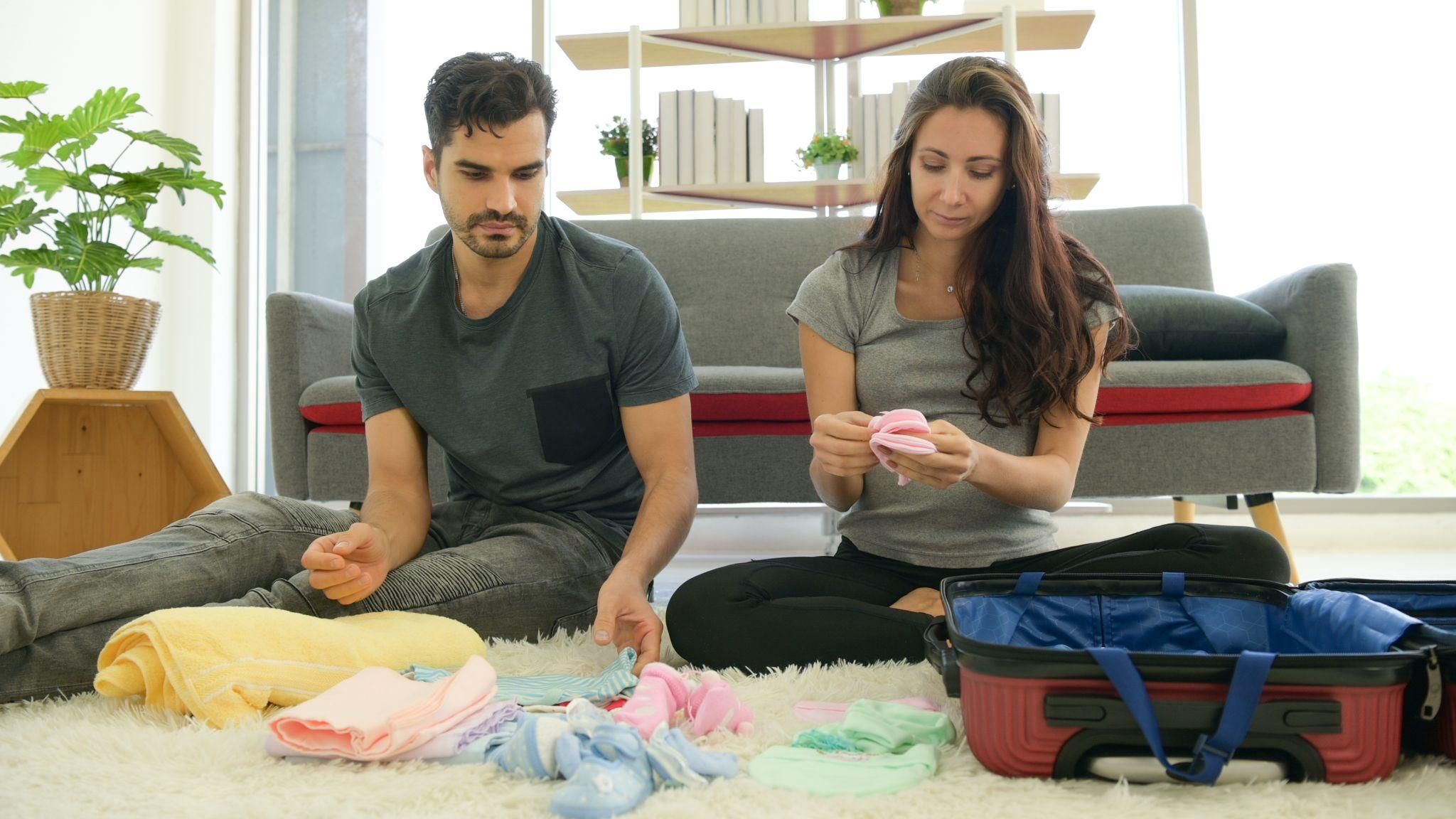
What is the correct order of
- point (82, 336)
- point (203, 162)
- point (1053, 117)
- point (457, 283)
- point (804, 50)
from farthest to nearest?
point (203, 162) → point (804, 50) → point (1053, 117) → point (82, 336) → point (457, 283)

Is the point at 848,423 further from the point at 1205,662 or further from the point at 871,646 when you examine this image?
the point at 1205,662

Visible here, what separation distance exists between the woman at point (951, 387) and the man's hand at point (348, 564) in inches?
15.2

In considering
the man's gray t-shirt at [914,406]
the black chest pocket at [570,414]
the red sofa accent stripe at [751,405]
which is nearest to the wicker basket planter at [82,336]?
the red sofa accent stripe at [751,405]

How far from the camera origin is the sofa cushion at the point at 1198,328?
235 centimetres

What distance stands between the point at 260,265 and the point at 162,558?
3.22m

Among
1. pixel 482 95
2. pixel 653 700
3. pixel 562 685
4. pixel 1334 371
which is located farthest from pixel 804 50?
pixel 653 700

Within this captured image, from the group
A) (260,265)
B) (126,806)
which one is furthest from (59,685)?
(260,265)

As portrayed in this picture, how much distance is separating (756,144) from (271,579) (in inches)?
102

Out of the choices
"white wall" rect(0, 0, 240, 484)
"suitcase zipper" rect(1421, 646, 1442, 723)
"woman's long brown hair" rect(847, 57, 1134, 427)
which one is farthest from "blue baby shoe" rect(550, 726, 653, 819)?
"white wall" rect(0, 0, 240, 484)

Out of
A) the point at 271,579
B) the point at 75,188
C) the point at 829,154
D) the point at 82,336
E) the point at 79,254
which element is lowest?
the point at 271,579

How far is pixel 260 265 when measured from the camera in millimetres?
4266

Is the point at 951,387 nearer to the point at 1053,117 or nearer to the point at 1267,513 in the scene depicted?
the point at 1267,513

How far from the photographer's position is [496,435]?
1.60 metres

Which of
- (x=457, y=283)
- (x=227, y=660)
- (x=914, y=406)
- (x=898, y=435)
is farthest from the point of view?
(x=457, y=283)
